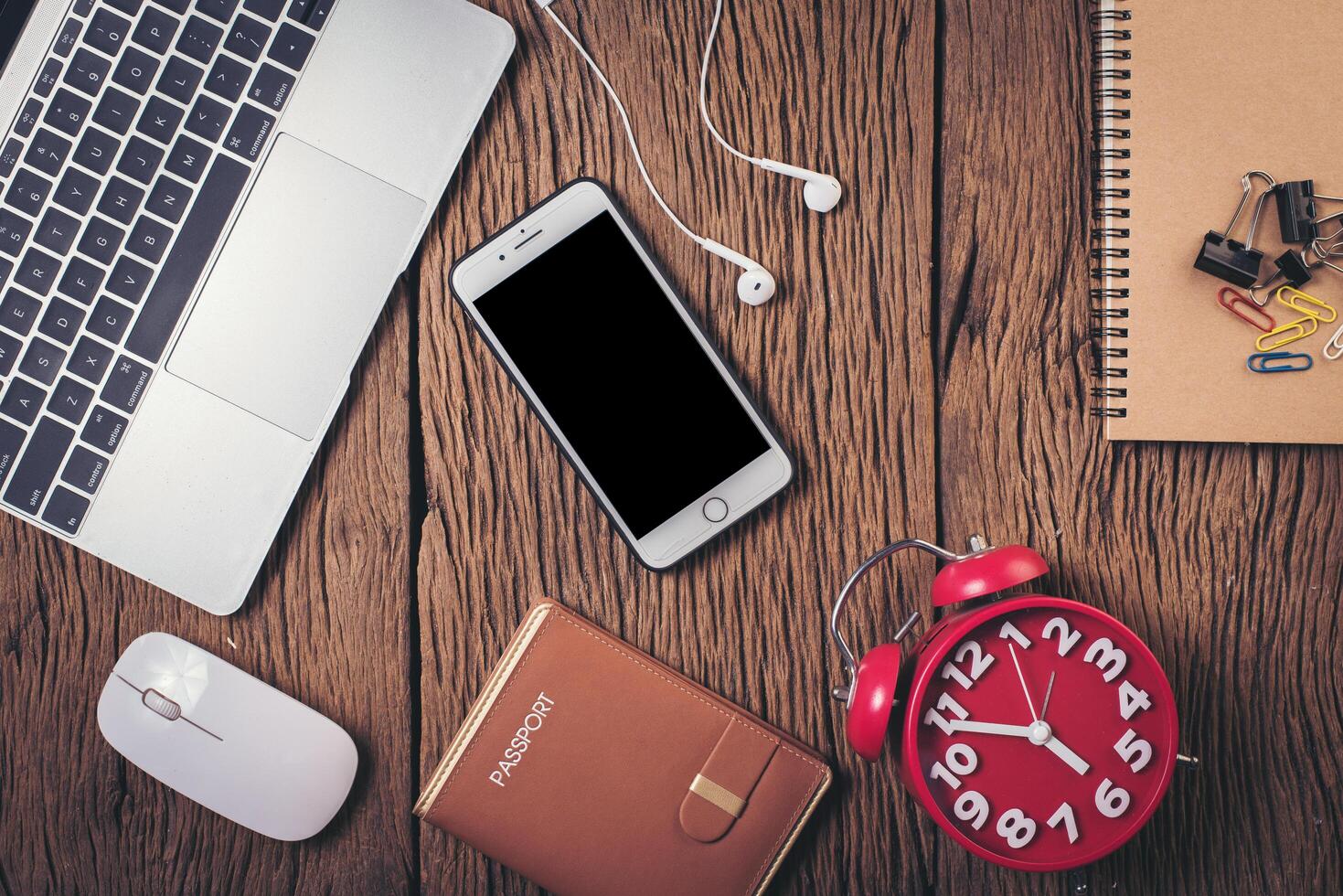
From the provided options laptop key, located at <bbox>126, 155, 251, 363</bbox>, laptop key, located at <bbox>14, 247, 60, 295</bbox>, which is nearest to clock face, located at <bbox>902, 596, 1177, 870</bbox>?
laptop key, located at <bbox>126, 155, 251, 363</bbox>

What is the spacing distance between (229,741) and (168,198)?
46cm

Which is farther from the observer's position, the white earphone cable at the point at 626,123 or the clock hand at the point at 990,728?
the white earphone cable at the point at 626,123

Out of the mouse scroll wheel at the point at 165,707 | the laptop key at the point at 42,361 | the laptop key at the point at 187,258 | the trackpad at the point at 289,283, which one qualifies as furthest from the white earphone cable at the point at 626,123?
the mouse scroll wheel at the point at 165,707

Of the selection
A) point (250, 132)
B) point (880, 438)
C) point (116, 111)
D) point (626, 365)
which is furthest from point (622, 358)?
point (116, 111)

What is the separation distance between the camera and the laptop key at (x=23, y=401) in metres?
0.66

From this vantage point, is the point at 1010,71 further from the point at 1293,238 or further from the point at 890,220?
the point at 1293,238

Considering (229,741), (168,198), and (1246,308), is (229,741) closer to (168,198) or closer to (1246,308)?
(168,198)

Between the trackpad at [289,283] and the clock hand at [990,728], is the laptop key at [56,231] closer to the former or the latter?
the trackpad at [289,283]

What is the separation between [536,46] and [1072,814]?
0.75 meters

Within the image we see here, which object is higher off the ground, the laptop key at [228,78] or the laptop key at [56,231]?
the laptop key at [228,78]

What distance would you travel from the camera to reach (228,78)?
0.66m

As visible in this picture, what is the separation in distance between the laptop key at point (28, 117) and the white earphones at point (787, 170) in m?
0.55

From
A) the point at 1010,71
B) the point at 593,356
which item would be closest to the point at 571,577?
the point at 593,356

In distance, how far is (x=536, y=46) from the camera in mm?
694
